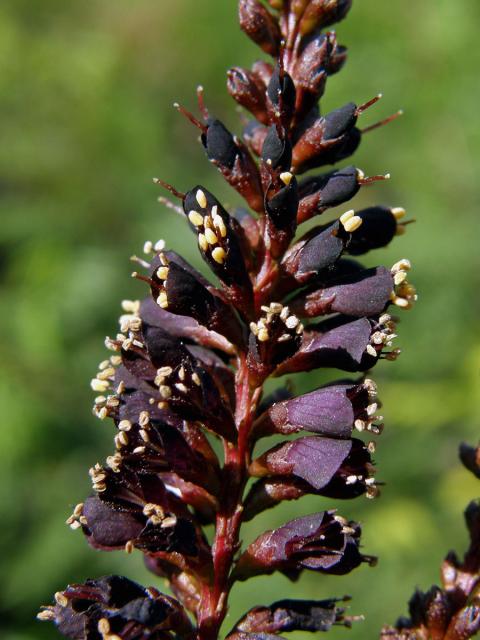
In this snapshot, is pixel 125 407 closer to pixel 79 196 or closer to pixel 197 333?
pixel 197 333

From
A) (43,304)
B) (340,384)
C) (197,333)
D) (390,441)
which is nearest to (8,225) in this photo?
(43,304)

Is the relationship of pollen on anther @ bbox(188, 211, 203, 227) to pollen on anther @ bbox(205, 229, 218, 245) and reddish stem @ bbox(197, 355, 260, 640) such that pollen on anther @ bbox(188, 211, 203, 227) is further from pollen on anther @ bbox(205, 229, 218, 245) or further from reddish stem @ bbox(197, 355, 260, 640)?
reddish stem @ bbox(197, 355, 260, 640)

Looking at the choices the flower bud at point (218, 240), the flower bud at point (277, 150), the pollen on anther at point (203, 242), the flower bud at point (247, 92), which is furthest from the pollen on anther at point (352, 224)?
the flower bud at point (247, 92)

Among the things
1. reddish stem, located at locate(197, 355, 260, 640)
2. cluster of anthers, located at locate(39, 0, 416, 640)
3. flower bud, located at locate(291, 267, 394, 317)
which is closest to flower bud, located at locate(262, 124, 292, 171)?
cluster of anthers, located at locate(39, 0, 416, 640)

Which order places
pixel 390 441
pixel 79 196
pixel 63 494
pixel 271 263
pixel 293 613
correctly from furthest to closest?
pixel 79 196 < pixel 390 441 < pixel 63 494 < pixel 271 263 < pixel 293 613

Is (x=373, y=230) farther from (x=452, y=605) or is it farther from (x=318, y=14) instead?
(x=452, y=605)

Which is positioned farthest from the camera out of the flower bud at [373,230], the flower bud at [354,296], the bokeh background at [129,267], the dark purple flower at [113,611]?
the bokeh background at [129,267]

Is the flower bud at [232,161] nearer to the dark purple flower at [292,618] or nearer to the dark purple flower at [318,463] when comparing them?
the dark purple flower at [318,463]
